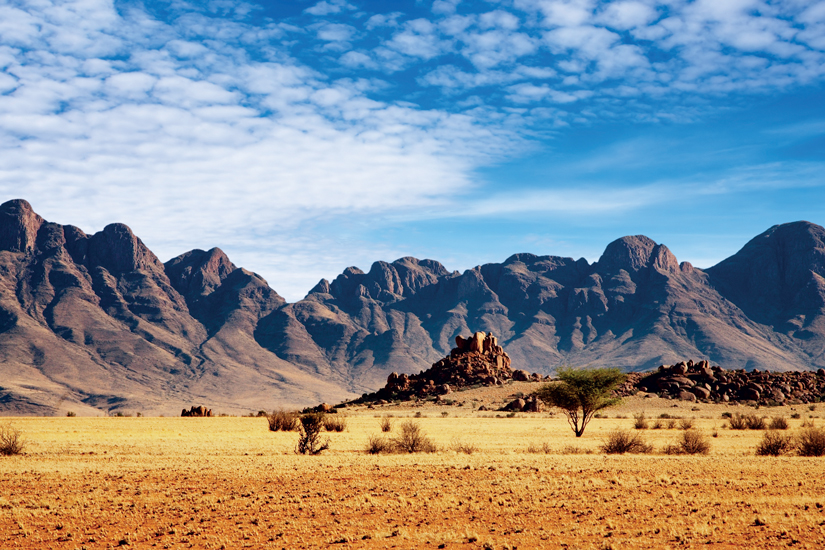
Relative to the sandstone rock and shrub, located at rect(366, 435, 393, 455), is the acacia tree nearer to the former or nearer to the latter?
shrub, located at rect(366, 435, 393, 455)

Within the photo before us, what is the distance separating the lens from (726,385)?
83938mm

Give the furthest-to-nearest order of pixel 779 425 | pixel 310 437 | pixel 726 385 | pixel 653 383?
pixel 653 383 → pixel 726 385 → pixel 779 425 → pixel 310 437

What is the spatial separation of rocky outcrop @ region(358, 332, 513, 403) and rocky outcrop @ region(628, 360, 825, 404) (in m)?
20.4

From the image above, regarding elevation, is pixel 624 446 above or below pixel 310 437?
below

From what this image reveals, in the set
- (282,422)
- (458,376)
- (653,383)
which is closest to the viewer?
(282,422)

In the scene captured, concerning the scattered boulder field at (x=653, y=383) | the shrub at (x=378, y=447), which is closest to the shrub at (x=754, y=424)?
the scattered boulder field at (x=653, y=383)

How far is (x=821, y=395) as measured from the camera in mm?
81812

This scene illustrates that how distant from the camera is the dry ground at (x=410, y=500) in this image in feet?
45.7

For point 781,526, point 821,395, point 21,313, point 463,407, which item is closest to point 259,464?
point 781,526

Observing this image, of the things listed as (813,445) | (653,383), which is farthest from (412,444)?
(653,383)

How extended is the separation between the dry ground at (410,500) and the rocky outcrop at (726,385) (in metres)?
54.0

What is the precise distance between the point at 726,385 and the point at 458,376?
116 ft

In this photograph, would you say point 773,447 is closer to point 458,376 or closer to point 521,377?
point 458,376

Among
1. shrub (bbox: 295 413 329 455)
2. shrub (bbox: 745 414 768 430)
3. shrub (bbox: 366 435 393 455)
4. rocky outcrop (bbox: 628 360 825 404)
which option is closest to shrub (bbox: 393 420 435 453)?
shrub (bbox: 366 435 393 455)
